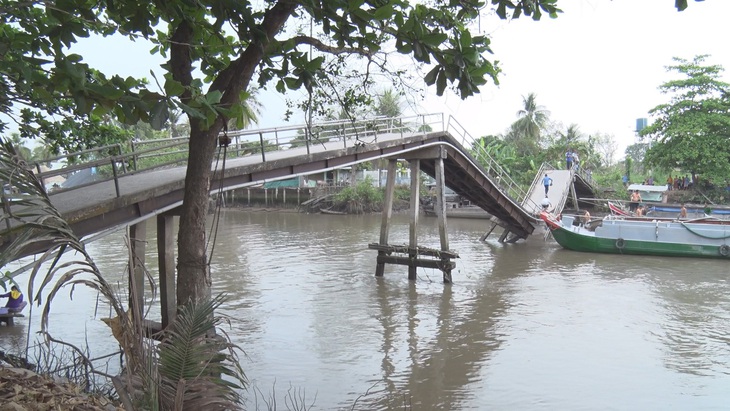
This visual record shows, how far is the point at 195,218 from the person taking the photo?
6.20 meters

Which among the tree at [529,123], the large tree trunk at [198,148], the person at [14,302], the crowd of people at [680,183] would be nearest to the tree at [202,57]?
the large tree trunk at [198,148]

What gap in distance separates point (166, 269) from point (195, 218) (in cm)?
330

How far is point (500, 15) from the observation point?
5742 millimetres

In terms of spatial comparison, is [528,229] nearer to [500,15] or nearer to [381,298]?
[381,298]

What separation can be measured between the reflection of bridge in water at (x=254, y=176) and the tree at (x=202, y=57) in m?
0.92

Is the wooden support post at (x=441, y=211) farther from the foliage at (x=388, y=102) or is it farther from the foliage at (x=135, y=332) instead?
the foliage at (x=135, y=332)

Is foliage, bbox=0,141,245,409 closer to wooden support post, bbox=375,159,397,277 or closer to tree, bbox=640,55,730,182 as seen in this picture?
wooden support post, bbox=375,159,397,277

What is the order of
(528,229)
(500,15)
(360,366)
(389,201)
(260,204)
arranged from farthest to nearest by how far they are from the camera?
1. (260,204)
2. (528,229)
3. (389,201)
4. (360,366)
5. (500,15)

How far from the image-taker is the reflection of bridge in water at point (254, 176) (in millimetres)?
8086

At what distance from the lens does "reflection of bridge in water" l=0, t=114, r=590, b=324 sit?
8086 mm

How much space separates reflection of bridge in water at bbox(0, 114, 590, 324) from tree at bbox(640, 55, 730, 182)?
33.9 feet

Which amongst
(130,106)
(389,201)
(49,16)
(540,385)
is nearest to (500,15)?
(130,106)

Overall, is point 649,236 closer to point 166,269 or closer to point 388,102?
point 388,102

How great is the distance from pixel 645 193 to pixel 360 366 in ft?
94.8
